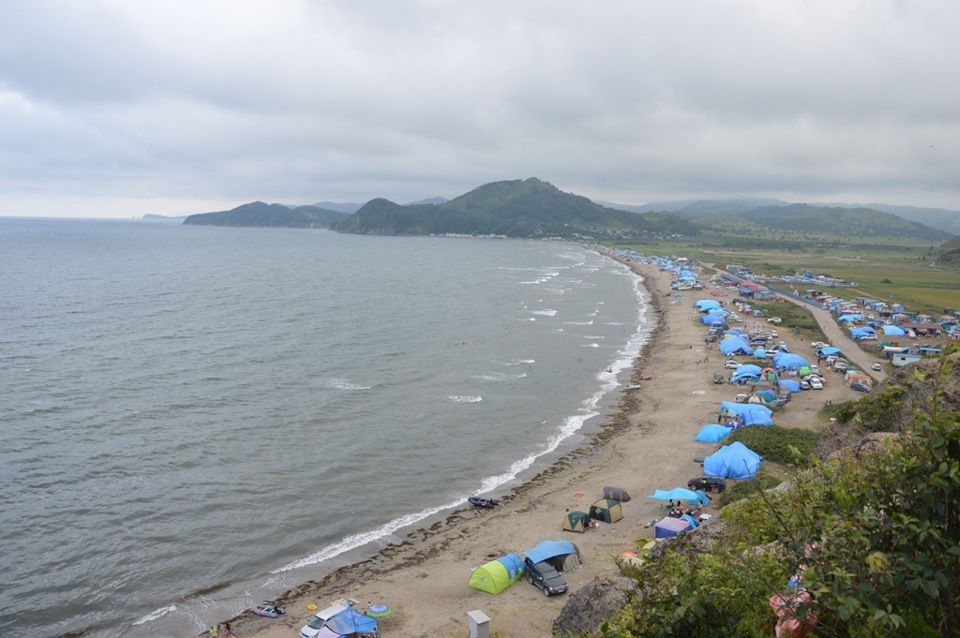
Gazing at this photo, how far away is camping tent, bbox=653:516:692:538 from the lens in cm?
2388

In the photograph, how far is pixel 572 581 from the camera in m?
22.8

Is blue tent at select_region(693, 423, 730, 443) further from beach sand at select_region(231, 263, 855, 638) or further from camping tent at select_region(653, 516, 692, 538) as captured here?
camping tent at select_region(653, 516, 692, 538)

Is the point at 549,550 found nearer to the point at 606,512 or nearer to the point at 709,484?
the point at 606,512

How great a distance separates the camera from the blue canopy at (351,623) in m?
19.7

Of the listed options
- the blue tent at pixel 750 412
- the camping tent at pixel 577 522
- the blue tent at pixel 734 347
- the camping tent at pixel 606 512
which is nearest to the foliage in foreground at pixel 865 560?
the camping tent at pixel 577 522

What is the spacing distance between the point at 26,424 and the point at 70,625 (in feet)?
72.4

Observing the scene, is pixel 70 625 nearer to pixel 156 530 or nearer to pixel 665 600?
pixel 156 530

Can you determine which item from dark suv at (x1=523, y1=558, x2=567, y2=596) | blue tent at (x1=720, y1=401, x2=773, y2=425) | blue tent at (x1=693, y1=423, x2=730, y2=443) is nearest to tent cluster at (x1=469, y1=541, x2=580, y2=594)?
dark suv at (x1=523, y1=558, x2=567, y2=596)

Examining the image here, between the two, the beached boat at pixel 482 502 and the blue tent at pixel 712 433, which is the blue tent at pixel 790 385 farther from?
the beached boat at pixel 482 502

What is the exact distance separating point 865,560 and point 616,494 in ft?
82.7

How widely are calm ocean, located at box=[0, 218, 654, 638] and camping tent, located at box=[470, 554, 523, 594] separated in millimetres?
5596

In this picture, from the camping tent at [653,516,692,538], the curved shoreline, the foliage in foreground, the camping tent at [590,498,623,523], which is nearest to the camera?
the foliage in foreground

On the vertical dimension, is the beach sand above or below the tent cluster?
below

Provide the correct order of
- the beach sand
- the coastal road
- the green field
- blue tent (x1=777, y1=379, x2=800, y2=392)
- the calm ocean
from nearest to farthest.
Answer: the beach sand < the calm ocean < blue tent (x1=777, y1=379, x2=800, y2=392) < the coastal road < the green field
